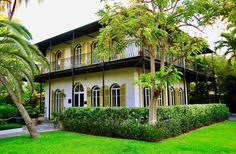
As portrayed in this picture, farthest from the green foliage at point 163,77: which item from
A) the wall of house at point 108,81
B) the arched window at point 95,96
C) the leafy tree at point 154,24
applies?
the arched window at point 95,96

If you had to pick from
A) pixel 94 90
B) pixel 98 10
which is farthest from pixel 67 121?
pixel 98 10

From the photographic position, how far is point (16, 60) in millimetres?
11719

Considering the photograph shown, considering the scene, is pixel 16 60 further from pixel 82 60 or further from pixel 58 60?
pixel 58 60

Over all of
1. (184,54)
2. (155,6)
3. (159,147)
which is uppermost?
(155,6)

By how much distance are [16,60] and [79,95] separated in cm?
825

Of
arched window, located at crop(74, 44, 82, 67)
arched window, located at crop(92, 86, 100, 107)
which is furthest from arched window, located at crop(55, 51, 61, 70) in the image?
arched window, located at crop(92, 86, 100, 107)

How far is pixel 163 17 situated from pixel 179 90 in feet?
40.5

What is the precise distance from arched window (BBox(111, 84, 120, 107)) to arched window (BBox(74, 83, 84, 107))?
3.43 m

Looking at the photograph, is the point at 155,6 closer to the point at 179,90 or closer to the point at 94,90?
the point at 94,90

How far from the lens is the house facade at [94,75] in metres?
15.3

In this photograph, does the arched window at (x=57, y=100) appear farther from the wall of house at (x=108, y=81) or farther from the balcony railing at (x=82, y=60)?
the balcony railing at (x=82, y=60)

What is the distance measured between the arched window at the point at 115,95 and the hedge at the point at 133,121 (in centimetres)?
361

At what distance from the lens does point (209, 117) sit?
1588 cm

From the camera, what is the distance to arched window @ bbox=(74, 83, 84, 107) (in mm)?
19084
